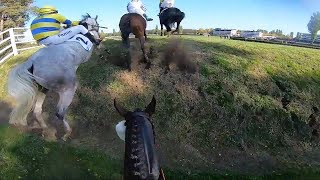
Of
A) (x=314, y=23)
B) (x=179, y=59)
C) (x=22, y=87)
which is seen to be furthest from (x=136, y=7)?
(x=314, y=23)

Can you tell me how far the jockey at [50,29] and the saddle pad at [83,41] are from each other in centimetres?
8

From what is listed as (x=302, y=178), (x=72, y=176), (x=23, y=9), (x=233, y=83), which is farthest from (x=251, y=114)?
(x=23, y=9)

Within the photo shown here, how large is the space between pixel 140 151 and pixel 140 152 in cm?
1

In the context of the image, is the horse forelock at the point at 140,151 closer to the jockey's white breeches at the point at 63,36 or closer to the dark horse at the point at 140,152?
the dark horse at the point at 140,152

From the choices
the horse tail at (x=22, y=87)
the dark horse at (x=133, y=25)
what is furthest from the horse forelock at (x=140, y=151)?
the dark horse at (x=133, y=25)

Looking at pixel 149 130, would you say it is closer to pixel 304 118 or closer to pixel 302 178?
pixel 302 178

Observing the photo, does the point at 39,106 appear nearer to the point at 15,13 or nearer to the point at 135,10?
the point at 135,10

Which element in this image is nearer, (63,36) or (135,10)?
(63,36)

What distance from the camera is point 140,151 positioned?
4.35m

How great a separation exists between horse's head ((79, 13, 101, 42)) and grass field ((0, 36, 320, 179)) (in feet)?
7.75

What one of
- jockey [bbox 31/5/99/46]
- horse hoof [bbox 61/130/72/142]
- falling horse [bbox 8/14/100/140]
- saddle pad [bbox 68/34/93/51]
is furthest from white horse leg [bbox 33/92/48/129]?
saddle pad [bbox 68/34/93/51]

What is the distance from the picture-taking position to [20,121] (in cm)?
849

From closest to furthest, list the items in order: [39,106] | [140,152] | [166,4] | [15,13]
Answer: [140,152], [39,106], [166,4], [15,13]

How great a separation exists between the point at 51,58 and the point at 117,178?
9.56ft
